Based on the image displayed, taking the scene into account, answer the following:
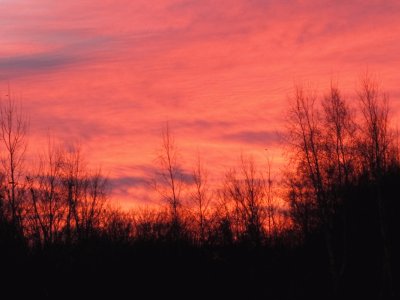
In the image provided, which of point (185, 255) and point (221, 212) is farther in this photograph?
point (221, 212)

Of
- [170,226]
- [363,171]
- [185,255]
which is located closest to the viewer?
[363,171]

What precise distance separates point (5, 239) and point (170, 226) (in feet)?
61.7

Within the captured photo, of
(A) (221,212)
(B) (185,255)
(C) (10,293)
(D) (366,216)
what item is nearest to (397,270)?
(D) (366,216)

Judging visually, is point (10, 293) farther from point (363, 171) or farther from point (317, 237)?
point (363, 171)

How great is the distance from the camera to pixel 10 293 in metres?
44.4

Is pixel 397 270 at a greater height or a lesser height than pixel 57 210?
lesser

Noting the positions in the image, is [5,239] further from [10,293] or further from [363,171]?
[363,171]

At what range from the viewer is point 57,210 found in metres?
56.1

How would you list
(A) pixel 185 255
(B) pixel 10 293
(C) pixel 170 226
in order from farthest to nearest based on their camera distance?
(C) pixel 170 226, (A) pixel 185 255, (B) pixel 10 293

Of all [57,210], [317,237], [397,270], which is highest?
[57,210]

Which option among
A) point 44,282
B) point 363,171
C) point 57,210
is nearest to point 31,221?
point 57,210

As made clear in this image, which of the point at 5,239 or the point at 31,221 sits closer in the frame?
the point at 5,239

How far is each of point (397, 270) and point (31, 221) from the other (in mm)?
27670

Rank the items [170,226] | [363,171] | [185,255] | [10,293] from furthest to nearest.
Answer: [170,226] < [185,255] < [363,171] < [10,293]
